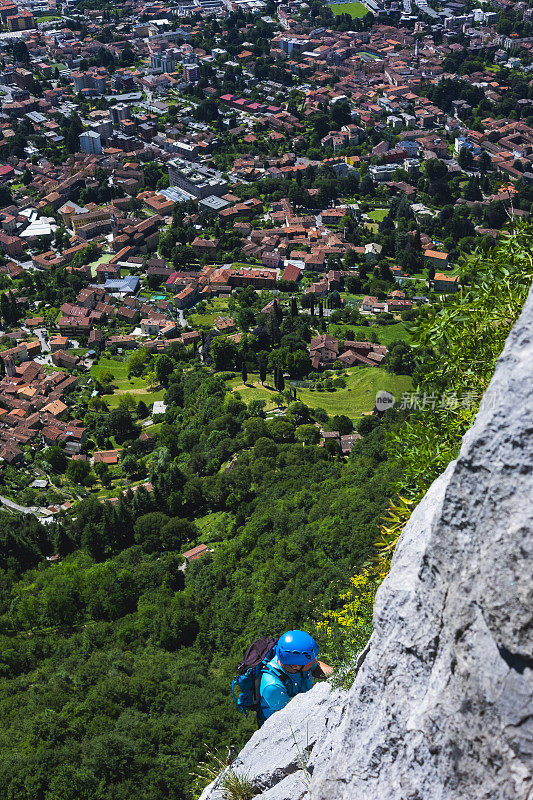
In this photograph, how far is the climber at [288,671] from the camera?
5.94 m

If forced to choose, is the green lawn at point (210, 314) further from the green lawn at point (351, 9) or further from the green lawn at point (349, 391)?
the green lawn at point (351, 9)

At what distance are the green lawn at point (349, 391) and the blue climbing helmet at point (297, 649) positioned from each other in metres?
26.3

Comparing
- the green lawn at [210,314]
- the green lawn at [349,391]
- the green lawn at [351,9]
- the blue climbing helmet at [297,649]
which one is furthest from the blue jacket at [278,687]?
the green lawn at [351,9]

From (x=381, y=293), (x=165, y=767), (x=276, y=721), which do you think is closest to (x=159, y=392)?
(x=381, y=293)

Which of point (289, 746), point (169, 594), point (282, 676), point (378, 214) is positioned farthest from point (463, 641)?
point (378, 214)

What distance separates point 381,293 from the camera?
42.3 m

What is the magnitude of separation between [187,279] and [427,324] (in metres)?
39.8

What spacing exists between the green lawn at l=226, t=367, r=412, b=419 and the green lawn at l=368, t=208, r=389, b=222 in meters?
18.4

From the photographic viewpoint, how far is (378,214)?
167ft

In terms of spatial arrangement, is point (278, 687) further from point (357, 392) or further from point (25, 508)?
point (357, 392)

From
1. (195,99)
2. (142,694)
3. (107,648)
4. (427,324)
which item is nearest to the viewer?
(427,324)

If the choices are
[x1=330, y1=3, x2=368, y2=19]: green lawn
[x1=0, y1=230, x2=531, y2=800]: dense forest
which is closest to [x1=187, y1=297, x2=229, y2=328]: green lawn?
[x1=0, y1=230, x2=531, y2=800]: dense forest

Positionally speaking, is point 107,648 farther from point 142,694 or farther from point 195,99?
point 195,99

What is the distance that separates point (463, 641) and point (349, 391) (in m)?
31.1
